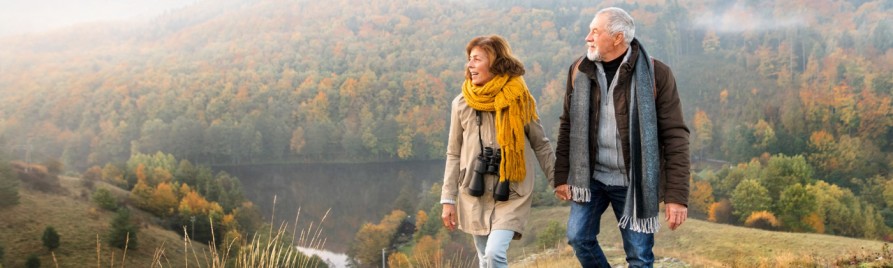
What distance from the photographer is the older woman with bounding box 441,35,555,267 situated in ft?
12.6

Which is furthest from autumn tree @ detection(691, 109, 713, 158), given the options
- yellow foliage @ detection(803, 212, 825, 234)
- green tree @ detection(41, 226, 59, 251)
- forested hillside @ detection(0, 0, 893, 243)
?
green tree @ detection(41, 226, 59, 251)

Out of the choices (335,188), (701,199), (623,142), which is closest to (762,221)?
(701,199)

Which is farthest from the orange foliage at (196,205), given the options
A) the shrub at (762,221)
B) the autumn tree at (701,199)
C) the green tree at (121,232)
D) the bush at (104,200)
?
the shrub at (762,221)

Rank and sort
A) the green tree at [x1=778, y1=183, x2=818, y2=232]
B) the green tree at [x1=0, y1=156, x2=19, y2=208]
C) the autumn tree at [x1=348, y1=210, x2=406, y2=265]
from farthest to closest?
the autumn tree at [x1=348, y1=210, x2=406, y2=265] < the green tree at [x1=778, y1=183, x2=818, y2=232] < the green tree at [x1=0, y1=156, x2=19, y2=208]

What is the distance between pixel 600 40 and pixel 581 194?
0.81m

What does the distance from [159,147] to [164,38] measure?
25.3m

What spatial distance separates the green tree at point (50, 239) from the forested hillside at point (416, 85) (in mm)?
20471

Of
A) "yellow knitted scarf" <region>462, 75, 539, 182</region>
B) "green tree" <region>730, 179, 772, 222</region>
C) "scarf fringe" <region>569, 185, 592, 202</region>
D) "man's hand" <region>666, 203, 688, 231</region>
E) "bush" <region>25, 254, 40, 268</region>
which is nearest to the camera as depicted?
"man's hand" <region>666, 203, 688, 231</region>

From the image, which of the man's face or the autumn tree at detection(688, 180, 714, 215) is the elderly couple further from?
the autumn tree at detection(688, 180, 714, 215)

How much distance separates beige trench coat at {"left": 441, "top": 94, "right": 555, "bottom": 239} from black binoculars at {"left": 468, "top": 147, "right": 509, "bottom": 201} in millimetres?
50

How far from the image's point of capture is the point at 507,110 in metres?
3.91

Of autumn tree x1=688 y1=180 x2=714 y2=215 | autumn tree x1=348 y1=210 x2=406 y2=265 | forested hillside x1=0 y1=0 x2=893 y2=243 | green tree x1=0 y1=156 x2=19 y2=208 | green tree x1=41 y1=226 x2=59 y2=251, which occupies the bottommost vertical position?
autumn tree x1=348 y1=210 x2=406 y2=265

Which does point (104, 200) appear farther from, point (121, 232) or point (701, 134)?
point (701, 134)

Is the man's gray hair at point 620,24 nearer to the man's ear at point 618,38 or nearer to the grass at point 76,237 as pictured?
the man's ear at point 618,38
